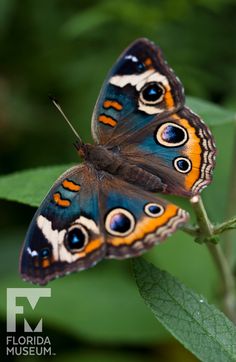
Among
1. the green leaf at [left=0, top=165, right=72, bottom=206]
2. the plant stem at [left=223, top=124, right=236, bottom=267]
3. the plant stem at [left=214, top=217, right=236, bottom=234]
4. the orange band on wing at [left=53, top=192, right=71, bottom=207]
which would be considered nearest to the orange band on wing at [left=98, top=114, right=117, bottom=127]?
the green leaf at [left=0, top=165, right=72, bottom=206]

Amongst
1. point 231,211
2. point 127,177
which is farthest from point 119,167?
point 231,211

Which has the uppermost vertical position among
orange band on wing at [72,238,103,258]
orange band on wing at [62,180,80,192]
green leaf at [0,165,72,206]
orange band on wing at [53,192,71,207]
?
green leaf at [0,165,72,206]

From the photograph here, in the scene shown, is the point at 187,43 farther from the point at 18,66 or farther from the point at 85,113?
the point at 18,66

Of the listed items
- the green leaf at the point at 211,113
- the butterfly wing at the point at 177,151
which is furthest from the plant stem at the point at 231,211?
the butterfly wing at the point at 177,151

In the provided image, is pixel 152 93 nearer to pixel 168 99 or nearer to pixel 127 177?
pixel 168 99

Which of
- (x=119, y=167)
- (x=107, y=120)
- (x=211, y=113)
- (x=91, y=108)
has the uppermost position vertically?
(x=91, y=108)

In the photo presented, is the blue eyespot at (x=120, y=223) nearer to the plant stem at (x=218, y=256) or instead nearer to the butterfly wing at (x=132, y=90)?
the plant stem at (x=218, y=256)

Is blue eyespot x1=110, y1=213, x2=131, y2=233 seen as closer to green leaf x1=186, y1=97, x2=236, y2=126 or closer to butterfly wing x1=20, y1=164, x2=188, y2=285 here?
butterfly wing x1=20, y1=164, x2=188, y2=285

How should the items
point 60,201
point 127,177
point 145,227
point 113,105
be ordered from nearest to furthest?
point 145,227 < point 60,201 < point 127,177 < point 113,105
